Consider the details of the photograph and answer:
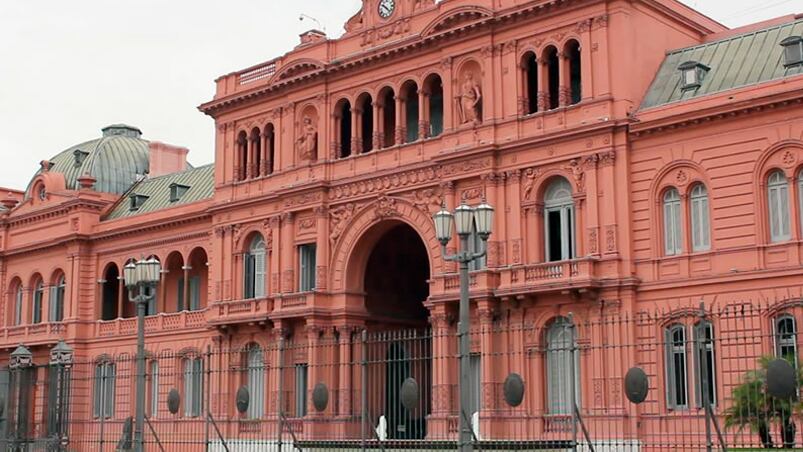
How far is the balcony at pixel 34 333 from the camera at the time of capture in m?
58.5

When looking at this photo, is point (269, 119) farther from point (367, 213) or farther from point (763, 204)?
point (763, 204)

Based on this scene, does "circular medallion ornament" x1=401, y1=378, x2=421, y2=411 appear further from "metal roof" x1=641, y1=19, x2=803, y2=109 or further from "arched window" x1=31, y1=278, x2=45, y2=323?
"arched window" x1=31, y1=278, x2=45, y2=323

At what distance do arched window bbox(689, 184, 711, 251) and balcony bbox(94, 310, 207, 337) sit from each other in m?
23.5

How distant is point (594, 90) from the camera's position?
37656mm

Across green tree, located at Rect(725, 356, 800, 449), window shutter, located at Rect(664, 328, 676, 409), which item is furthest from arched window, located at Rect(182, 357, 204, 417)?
green tree, located at Rect(725, 356, 800, 449)

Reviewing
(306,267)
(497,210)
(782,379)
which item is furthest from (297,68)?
(782,379)

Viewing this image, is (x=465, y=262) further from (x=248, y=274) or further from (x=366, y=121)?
(x=248, y=274)

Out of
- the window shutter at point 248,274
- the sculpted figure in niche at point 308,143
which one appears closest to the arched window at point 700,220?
the sculpted figure in niche at point 308,143

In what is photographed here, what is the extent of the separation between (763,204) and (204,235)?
2665 centimetres

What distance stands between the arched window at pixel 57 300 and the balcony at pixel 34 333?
2.92ft

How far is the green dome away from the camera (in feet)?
A: 208

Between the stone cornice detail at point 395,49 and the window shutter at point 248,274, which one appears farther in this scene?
the window shutter at point 248,274

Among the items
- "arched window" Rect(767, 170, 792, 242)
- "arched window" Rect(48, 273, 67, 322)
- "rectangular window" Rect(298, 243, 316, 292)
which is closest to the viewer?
"arched window" Rect(767, 170, 792, 242)

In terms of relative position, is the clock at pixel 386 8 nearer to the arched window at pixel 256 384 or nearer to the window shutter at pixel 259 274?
the window shutter at pixel 259 274
